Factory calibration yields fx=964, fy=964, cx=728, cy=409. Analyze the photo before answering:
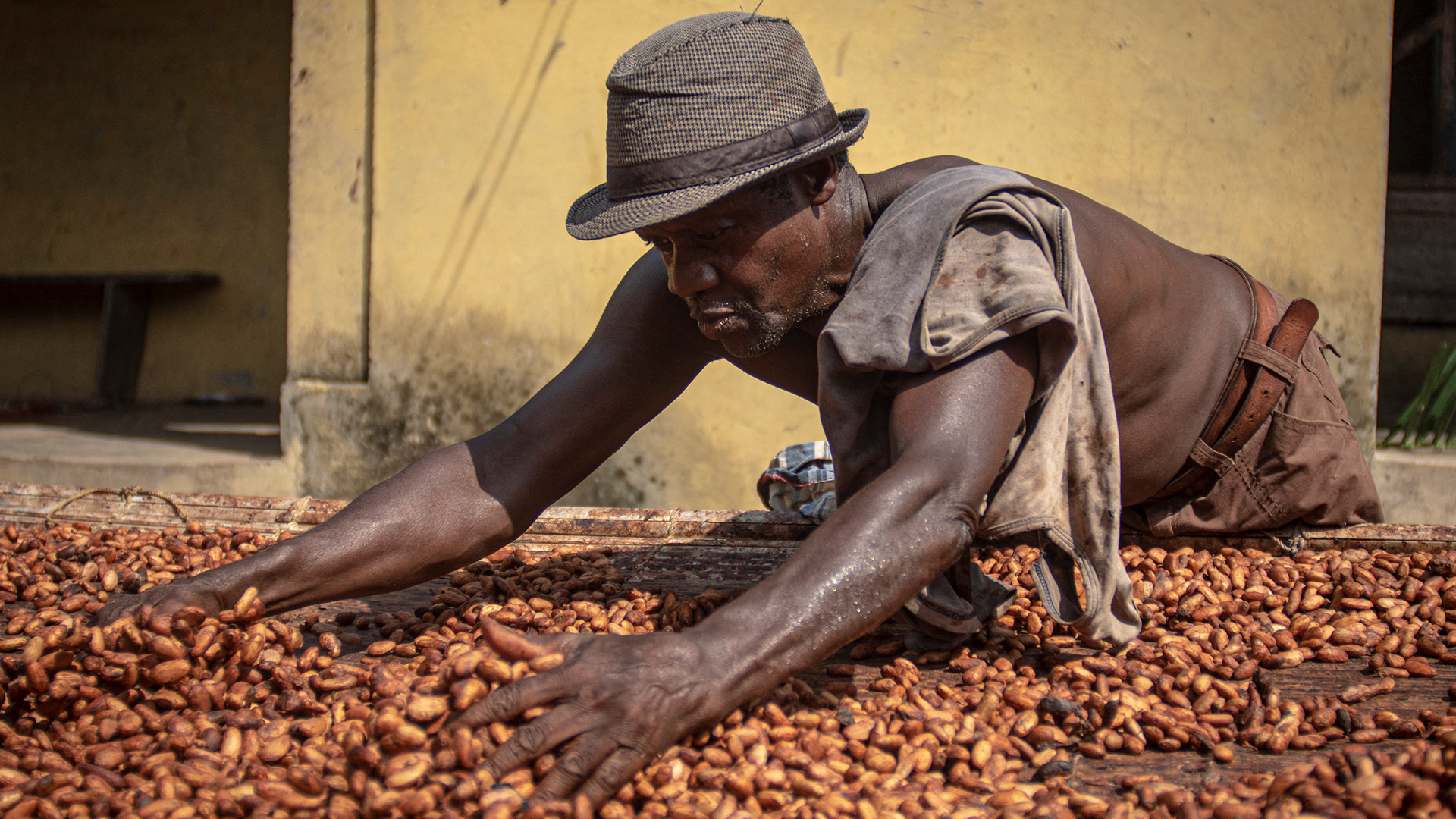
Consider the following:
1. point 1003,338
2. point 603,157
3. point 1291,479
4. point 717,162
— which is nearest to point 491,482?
point 717,162

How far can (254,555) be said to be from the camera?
1821 millimetres

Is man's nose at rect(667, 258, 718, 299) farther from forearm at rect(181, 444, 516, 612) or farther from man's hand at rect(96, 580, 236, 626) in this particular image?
man's hand at rect(96, 580, 236, 626)

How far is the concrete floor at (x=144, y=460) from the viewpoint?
417cm

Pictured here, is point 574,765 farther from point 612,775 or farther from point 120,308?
point 120,308

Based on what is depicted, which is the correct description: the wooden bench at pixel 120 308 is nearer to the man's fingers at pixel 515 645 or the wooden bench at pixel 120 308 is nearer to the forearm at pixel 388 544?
the forearm at pixel 388 544

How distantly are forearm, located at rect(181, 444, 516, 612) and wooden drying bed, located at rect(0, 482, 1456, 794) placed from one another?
20 centimetres

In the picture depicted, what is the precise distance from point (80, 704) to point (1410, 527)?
2888 millimetres

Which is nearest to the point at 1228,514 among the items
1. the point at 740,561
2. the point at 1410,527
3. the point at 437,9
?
→ the point at 1410,527

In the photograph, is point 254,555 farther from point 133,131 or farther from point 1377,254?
point 133,131

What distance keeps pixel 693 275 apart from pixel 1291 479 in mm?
1624

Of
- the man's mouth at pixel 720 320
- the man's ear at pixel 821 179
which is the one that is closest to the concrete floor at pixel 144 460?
the man's mouth at pixel 720 320

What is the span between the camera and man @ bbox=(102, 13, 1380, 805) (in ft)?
4.30

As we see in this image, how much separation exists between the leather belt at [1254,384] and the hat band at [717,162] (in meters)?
1.24

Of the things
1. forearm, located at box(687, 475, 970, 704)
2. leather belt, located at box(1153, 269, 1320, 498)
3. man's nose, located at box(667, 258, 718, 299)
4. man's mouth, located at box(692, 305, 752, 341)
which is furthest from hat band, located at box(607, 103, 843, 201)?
leather belt, located at box(1153, 269, 1320, 498)
